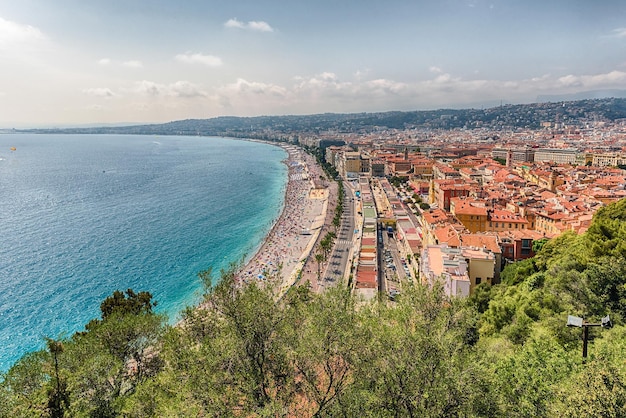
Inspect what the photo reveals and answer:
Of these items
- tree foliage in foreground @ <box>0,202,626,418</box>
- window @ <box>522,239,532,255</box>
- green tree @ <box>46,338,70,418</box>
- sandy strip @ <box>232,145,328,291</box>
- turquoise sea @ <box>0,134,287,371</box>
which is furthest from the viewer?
sandy strip @ <box>232,145,328,291</box>

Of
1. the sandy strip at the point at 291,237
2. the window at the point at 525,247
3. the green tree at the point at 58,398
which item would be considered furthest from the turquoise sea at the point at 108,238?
the window at the point at 525,247

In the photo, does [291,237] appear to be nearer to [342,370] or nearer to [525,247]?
[525,247]

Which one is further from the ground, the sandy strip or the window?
the window

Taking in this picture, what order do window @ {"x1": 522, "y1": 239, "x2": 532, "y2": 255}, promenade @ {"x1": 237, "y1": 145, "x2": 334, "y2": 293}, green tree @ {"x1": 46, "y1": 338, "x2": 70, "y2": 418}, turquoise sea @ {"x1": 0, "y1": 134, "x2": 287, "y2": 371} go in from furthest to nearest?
promenade @ {"x1": 237, "y1": 145, "x2": 334, "y2": 293}, turquoise sea @ {"x1": 0, "y1": 134, "x2": 287, "y2": 371}, window @ {"x1": 522, "y1": 239, "x2": 532, "y2": 255}, green tree @ {"x1": 46, "y1": 338, "x2": 70, "y2": 418}

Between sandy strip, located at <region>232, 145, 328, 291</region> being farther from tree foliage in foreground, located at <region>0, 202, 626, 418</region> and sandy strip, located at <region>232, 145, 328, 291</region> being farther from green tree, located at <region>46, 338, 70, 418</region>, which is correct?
green tree, located at <region>46, 338, 70, 418</region>

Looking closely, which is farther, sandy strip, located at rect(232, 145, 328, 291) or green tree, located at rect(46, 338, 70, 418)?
sandy strip, located at rect(232, 145, 328, 291)

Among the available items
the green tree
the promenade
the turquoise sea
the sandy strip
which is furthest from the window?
the green tree

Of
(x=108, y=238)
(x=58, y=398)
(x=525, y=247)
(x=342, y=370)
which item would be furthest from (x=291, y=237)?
(x=342, y=370)
